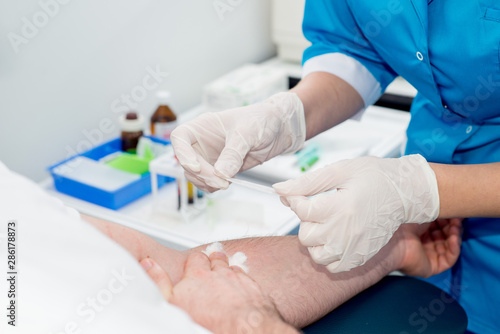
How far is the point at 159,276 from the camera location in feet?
3.03

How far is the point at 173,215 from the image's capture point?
65.9 inches

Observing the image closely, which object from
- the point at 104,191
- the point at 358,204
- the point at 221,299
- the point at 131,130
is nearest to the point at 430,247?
the point at 358,204

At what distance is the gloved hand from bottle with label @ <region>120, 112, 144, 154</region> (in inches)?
22.0

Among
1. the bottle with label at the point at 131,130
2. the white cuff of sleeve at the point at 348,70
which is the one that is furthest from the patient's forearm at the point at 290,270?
the bottle with label at the point at 131,130

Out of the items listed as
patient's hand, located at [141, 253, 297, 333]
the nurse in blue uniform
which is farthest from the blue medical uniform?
patient's hand, located at [141, 253, 297, 333]

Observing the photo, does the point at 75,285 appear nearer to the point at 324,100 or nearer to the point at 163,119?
the point at 324,100

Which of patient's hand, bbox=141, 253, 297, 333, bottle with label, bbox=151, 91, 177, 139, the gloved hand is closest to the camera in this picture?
patient's hand, bbox=141, 253, 297, 333

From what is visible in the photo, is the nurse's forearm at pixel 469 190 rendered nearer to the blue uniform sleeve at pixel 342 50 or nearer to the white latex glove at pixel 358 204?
the white latex glove at pixel 358 204

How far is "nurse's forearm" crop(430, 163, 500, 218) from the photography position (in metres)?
1.07

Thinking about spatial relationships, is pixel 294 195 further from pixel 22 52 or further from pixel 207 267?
pixel 22 52

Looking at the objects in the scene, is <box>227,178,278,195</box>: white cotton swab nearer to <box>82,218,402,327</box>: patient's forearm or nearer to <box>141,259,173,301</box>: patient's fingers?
<box>82,218,402,327</box>: patient's forearm

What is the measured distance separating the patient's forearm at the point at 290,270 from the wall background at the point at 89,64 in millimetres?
881

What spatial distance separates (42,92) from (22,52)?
0.14 m

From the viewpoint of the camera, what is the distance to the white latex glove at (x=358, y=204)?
1.06m
